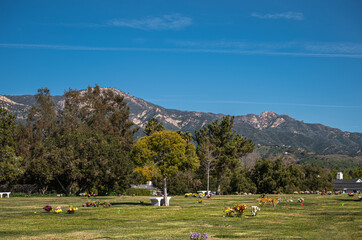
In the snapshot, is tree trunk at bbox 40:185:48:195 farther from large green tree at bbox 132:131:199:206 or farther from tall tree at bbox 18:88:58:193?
large green tree at bbox 132:131:199:206

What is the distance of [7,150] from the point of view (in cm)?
3428

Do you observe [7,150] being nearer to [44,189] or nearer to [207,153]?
[44,189]

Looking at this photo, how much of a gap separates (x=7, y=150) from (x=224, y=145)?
42561 mm

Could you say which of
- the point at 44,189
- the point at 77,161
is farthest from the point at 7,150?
the point at 44,189

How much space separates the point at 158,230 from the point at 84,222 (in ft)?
16.4

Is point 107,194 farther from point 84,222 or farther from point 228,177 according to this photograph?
point 84,222

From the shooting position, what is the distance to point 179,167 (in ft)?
105

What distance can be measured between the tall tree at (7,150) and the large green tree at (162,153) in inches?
464

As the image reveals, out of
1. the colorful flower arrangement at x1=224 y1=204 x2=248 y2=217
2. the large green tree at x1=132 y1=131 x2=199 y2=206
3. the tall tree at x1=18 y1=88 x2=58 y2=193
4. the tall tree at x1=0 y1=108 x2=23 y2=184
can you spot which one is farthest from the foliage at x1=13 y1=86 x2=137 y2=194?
the colorful flower arrangement at x1=224 y1=204 x2=248 y2=217

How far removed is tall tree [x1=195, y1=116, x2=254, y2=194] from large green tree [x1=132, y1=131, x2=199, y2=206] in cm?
3706

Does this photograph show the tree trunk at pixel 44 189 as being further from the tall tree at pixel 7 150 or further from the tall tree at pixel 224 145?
the tall tree at pixel 224 145

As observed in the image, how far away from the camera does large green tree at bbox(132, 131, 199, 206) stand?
30.2m

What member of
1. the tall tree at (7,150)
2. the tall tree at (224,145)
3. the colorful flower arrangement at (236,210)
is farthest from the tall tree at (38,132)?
the colorful flower arrangement at (236,210)

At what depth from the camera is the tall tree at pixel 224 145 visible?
6775cm
